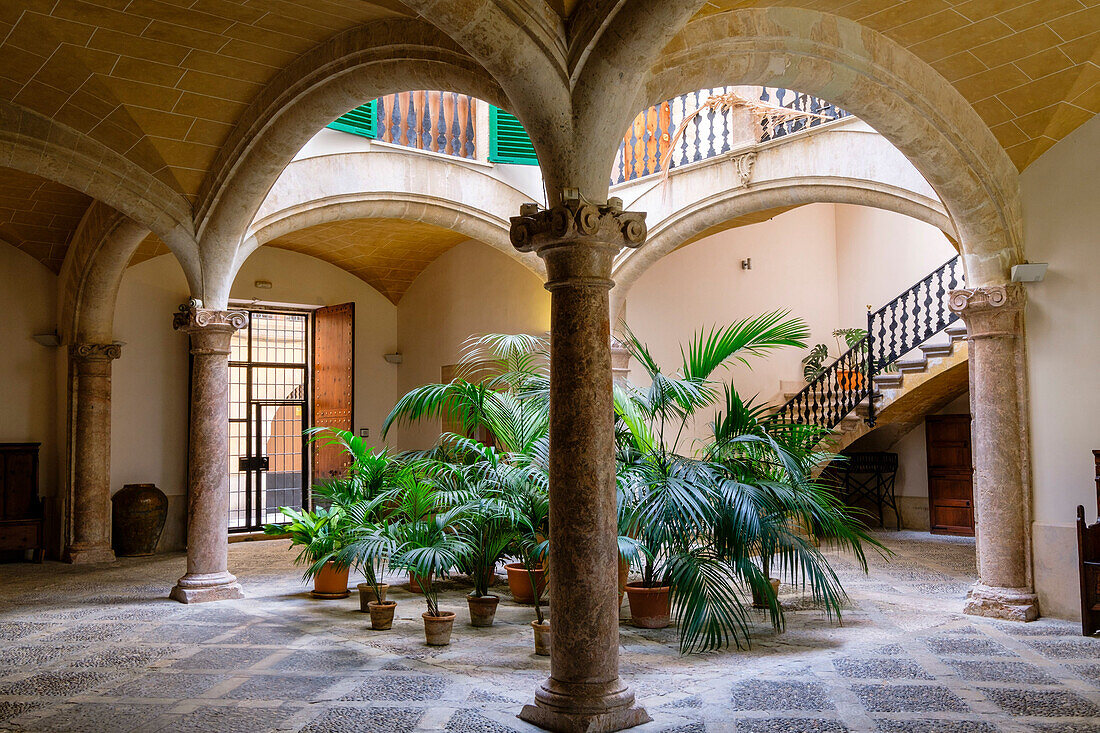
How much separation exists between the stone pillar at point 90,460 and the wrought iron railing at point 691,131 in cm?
623

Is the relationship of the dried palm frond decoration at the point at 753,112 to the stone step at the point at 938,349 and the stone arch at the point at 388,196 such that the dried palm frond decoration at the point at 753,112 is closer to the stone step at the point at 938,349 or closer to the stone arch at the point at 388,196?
Result: the stone arch at the point at 388,196

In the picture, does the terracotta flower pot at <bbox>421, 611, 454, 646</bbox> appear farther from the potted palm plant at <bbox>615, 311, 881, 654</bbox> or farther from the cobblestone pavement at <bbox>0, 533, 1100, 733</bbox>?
the potted palm plant at <bbox>615, 311, 881, 654</bbox>

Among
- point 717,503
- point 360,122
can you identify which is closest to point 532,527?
point 717,503

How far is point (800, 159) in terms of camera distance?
867cm

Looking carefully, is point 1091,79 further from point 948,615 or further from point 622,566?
point 622,566

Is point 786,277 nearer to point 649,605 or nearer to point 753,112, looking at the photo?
point 753,112

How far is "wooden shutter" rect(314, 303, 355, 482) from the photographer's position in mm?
12211

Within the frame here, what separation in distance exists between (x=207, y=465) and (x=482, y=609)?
2.81 m

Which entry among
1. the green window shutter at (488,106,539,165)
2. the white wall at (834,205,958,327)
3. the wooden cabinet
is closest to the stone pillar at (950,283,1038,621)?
the green window shutter at (488,106,539,165)

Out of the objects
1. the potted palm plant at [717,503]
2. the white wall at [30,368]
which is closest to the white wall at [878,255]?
the potted palm plant at [717,503]

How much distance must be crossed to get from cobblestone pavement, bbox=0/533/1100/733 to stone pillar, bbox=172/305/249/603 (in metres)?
0.27

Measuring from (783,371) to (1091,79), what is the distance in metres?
7.43

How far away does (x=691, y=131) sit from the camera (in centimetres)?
988

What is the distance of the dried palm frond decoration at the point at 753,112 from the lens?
28.6 ft
